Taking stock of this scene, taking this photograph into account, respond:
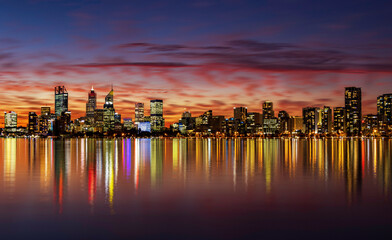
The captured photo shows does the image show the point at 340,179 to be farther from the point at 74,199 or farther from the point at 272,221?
the point at 74,199

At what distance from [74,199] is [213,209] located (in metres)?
8.68

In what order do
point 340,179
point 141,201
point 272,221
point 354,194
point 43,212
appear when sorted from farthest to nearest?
point 340,179
point 354,194
point 141,201
point 43,212
point 272,221

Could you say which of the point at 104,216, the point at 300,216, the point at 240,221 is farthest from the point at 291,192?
the point at 104,216

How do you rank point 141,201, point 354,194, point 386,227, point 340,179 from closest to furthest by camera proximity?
point 386,227, point 141,201, point 354,194, point 340,179

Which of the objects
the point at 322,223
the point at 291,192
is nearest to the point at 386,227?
the point at 322,223

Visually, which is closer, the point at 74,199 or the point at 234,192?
the point at 74,199

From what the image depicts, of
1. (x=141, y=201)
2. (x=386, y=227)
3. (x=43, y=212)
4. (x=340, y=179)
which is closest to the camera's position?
(x=386, y=227)

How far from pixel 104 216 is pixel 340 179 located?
22.8 metres

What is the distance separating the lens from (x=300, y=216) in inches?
836

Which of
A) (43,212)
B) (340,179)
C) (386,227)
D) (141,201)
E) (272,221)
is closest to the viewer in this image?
(386,227)

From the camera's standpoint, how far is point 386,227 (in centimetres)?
1891

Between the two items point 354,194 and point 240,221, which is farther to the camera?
point 354,194

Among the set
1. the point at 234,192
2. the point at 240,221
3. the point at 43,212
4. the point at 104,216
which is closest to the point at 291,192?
the point at 234,192

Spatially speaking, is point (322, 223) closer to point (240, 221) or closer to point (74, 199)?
point (240, 221)
